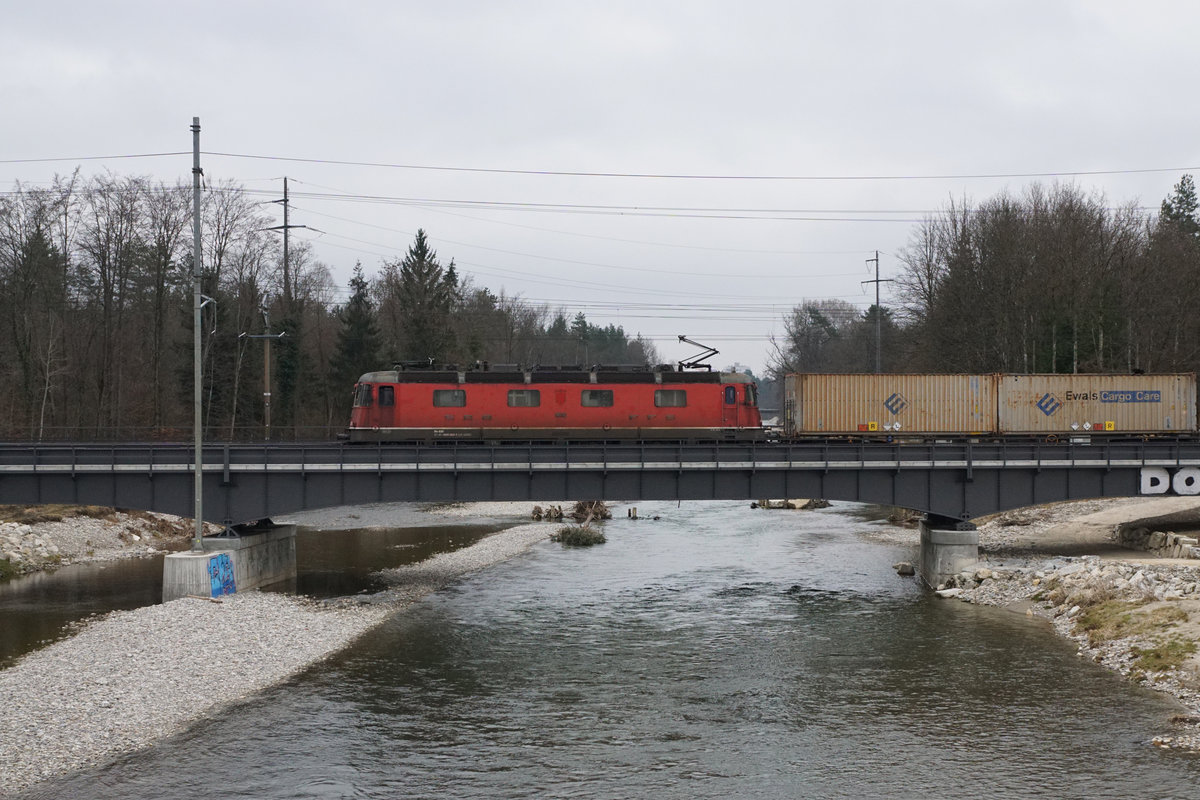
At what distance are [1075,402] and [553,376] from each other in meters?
22.5

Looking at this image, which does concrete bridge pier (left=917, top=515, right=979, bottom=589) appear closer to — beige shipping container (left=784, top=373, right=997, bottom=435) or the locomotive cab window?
beige shipping container (left=784, top=373, right=997, bottom=435)

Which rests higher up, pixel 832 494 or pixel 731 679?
pixel 832 494

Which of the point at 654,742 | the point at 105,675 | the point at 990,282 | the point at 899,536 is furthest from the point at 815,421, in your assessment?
the point at 990,282

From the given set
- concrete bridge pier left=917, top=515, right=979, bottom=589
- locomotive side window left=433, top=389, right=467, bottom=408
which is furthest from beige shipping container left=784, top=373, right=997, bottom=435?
locomotive side window left=433, top=389, right=467, bottom=408

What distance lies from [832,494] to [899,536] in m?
16.1

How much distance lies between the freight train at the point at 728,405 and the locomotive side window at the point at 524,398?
42 millimetres

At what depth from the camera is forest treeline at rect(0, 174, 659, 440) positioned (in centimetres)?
6062

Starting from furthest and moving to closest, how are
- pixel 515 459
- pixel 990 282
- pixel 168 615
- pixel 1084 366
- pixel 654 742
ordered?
1. pixel 990 282
2. pixel 1084 366
3. pixel 515 459
4. pixel 168 615
5. pixel 654 742

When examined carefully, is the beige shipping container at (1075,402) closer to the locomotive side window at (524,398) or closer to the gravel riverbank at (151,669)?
the locomotive side window at (524,398)

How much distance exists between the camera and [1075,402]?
40844 mm

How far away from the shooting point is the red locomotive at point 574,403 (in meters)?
39.3

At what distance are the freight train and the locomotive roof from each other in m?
0.04

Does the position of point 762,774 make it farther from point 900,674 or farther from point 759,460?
point 759,460

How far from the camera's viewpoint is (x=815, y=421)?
40.5 metres
